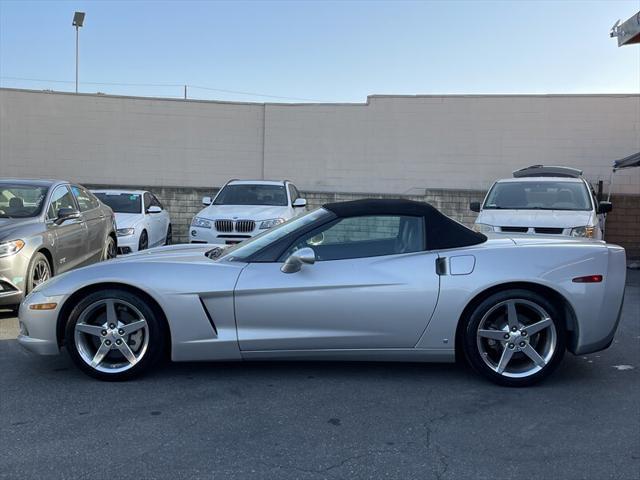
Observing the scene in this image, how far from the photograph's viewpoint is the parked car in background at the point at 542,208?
8633mm

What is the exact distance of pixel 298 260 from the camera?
416 centimetres

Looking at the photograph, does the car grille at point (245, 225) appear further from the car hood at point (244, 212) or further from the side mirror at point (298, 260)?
the side mirror at point (298, 260)

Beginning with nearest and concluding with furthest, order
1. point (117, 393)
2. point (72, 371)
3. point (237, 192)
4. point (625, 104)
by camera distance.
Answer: point (117, 393), point (72, 371), point (237, 192), point (625, 104)

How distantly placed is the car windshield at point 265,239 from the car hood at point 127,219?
6138 mm

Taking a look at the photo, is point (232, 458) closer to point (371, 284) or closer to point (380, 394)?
point (380, 394)

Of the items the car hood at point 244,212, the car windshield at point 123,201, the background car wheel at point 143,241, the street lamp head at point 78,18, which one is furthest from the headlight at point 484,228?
the street lamp head at point 78,18

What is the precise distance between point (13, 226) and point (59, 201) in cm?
114

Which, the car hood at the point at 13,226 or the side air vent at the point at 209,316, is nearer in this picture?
the side air vent at the point at 209,316

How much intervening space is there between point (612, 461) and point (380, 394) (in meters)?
1.48

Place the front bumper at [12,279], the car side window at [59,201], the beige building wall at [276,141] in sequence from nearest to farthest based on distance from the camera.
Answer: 1. the front bumper at [12,279]
2. the car side window at [59,201]
3. the beige building wall at [276,141]

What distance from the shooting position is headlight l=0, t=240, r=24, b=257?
19.8ft

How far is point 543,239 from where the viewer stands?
4.77 m

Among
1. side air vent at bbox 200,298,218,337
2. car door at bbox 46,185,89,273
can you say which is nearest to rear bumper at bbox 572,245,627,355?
side air vent at bbox 200,298,218,337

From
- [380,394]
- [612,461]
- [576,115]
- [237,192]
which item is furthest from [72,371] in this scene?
[576,115]
